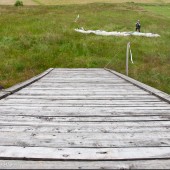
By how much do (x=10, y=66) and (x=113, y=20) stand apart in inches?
793

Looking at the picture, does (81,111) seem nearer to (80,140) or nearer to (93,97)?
(80,140)

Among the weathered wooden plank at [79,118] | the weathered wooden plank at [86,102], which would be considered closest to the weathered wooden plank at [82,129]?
the weathered wooden plank at [79,118]

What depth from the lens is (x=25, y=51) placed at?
20.6 metres

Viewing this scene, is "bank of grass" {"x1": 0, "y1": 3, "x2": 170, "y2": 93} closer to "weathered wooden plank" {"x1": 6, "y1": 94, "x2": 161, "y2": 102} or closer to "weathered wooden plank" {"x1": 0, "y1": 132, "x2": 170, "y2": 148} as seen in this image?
"weathered wooden plank" {"x1": 6, "y1": 94, "x2": 161, "y2": 102}

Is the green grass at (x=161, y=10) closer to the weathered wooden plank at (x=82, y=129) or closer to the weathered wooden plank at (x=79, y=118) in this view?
the weathered wooden plank at (x=79, y=118)

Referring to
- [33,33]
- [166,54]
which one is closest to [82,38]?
[33,33]

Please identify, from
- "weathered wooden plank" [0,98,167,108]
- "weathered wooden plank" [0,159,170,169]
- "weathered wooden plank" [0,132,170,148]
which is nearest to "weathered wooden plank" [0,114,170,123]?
"weathered wooden plank" [0,132,170,148]

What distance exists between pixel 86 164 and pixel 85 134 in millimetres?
867

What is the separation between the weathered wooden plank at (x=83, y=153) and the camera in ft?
9.07

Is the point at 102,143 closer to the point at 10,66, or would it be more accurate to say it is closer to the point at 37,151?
the point at 37,151

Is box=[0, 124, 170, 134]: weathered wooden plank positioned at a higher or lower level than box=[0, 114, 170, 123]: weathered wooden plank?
higher

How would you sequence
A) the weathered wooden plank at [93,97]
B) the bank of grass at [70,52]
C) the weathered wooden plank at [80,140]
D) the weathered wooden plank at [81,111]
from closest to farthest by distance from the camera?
the weathered wooden plank at [80,140]
the weathered wooden plank at [81,111]
the weathered wooden plank at [93,97]
the bank of grass at [70,52]

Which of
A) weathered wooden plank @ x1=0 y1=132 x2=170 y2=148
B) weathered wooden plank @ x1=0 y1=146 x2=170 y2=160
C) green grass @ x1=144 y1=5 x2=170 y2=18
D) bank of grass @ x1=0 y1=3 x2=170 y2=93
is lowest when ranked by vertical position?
bank of grass @ x1=0 y1=3 x2=170 y2=93

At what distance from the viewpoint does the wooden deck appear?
271 cm
